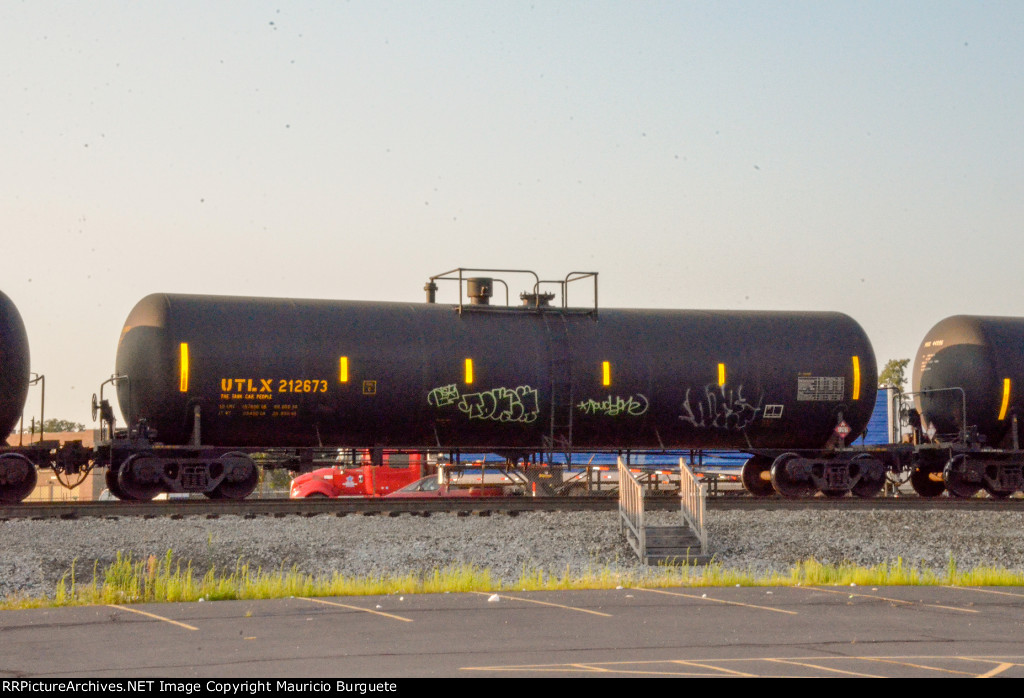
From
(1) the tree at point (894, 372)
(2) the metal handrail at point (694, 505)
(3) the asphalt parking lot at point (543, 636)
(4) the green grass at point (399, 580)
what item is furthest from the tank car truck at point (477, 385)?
(1) the tree at point (894, 372)

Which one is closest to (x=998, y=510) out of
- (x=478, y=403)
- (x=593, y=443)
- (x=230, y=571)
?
(x=593, y=443)

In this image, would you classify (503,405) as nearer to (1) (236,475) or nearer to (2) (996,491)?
(1) (236,475)

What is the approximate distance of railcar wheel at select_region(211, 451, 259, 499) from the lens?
1886 cm

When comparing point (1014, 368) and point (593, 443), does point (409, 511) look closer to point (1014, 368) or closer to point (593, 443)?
point (593, 443)

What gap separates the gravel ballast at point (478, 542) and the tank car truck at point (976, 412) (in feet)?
13.7

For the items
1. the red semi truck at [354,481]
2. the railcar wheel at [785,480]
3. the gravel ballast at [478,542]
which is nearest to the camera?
the gravel ballast at [478,542]

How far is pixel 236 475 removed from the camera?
18922 millimetres

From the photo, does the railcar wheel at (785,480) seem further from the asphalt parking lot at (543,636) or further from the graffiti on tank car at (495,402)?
the asphalt parking lot at (543,636)

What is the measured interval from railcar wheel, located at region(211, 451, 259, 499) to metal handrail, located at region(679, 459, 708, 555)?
6805 mm

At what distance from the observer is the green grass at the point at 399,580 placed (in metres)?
12.5

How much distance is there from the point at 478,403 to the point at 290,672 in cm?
1198

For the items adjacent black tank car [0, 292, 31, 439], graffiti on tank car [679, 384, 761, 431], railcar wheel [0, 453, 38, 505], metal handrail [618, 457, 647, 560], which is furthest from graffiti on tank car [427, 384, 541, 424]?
adjacent black tank car [0, 292, 31, 439]

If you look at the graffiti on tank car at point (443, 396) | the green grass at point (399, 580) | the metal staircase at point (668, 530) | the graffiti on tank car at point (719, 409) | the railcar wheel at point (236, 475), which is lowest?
the green grass at point (399, 580)

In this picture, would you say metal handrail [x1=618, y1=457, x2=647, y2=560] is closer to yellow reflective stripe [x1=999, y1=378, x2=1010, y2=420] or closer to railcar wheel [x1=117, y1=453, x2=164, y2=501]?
railcar wheel [x1=117, y1=453, x2=164, y2=501]
